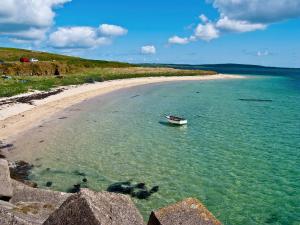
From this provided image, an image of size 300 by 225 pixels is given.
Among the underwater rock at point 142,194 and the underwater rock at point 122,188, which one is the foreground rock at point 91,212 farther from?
the underwater rock at point 122,188

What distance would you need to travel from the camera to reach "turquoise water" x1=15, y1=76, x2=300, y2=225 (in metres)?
21.2

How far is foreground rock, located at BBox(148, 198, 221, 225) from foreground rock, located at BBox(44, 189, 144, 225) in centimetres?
81

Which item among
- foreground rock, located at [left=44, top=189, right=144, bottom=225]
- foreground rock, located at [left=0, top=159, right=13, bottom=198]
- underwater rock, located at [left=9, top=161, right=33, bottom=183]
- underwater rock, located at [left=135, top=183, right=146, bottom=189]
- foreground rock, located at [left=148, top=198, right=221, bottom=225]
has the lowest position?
underwater rock, located at [left=9, top=161, right=33, bottom=183]

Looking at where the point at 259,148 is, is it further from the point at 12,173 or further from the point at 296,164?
the point at 12,173

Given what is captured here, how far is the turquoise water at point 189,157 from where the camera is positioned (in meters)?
21.2

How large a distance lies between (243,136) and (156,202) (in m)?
20.1

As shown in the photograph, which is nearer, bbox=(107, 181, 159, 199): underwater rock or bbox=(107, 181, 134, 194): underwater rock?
bbox=(107, 181, 159, 199): underwater rock

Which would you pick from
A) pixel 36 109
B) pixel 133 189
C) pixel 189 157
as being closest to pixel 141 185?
pixel 133 189

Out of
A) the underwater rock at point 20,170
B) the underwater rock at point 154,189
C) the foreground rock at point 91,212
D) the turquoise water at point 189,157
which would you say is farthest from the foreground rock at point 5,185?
the underwater rock at point 154,189

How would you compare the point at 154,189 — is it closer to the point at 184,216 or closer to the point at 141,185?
the point at 141,185

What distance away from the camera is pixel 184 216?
9922mm

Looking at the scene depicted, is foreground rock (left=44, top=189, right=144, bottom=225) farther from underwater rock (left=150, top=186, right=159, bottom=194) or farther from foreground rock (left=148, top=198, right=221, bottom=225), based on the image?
underwater rock (left=150, top=186, right=159, bottom=194)

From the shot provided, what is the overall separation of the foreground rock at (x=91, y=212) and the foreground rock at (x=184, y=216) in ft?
2.66

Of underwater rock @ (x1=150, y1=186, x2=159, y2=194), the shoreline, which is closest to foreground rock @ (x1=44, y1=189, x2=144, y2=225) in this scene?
underwater rock @ (x1=150, y1=186, x2=159, y2=194)
